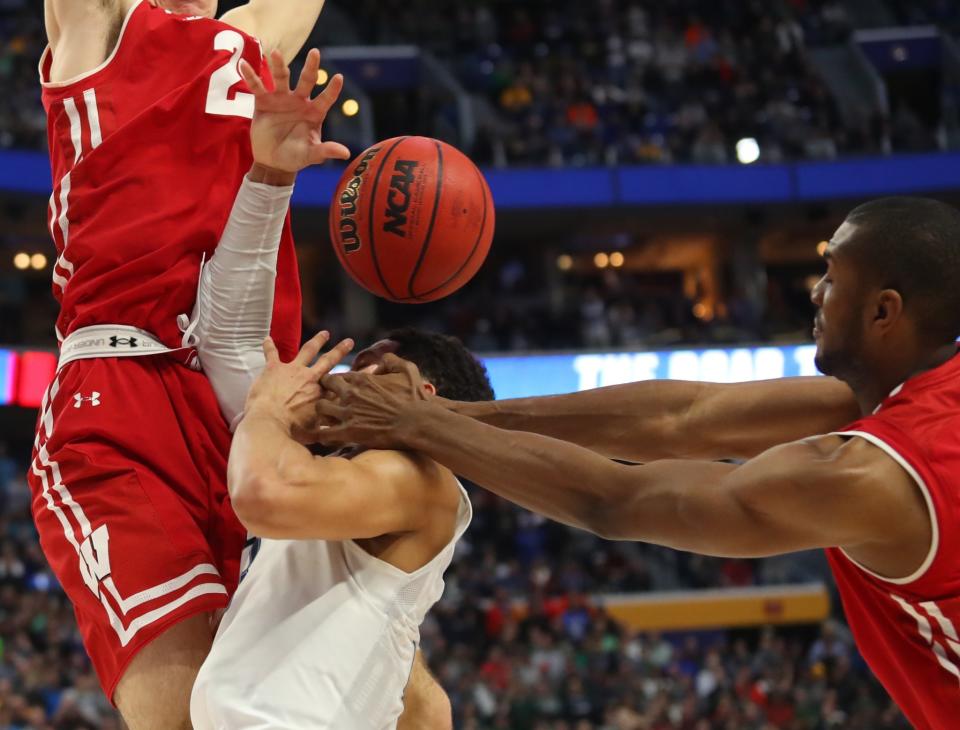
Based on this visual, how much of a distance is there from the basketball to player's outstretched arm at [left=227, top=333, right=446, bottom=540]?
1.82 ft

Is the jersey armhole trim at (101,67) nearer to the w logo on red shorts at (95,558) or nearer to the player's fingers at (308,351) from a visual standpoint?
the player's fingers at (308,351)

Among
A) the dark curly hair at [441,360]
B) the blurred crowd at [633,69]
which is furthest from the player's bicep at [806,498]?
the blurred crowd at [633,69]

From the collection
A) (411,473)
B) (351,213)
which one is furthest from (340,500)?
(351,213)

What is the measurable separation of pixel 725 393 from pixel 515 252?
17.8m

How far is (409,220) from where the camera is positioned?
3328mm

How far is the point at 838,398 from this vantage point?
3215 mm

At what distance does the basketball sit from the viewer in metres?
3.31

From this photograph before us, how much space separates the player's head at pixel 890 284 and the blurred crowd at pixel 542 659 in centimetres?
839

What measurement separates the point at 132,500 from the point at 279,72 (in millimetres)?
1025

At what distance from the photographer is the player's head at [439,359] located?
2.94 meters

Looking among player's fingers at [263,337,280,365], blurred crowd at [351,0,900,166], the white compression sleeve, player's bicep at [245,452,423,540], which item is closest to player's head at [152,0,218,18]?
the white compression sleeve

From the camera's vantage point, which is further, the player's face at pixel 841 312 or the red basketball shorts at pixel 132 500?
the red basketball shorts at pixel 132 500

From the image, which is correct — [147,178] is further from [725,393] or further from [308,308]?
[308,308]

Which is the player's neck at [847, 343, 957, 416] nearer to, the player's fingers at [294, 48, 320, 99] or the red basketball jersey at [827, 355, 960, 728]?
the red basketball jersey at [827, 355, 960, 728]
